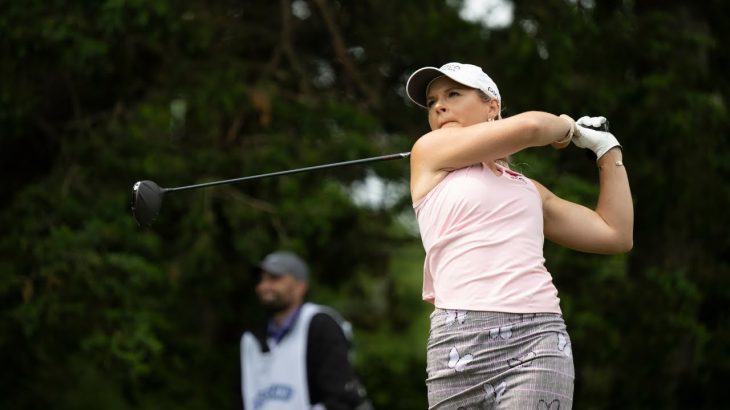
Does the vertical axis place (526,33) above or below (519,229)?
above

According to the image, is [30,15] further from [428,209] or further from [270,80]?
[428,209]

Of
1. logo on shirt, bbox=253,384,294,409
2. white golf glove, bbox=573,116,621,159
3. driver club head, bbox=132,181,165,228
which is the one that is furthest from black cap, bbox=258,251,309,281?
white golf glove, bbox=573,116,621,159

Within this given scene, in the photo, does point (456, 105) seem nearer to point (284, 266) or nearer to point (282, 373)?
point (282, 373)

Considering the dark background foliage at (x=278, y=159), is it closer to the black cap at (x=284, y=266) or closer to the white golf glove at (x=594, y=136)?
the black cap at (x=284, y=266)

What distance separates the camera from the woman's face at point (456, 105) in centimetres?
333

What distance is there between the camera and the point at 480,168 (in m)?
3.23

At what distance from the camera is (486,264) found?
3.13 meters

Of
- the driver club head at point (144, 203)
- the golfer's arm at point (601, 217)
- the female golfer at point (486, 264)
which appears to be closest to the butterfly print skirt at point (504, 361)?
the female golfer at point (486, 264)

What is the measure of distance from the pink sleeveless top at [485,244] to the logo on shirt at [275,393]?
2531 millimetres

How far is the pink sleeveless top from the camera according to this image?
3123 millimetres

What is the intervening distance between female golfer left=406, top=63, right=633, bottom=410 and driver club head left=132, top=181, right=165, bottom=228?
1.03m

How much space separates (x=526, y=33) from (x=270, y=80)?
1882mm

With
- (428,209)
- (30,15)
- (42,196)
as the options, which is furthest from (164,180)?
(428,209)

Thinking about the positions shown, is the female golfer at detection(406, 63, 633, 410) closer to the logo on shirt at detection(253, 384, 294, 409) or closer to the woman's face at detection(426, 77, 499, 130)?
the woman's face at detection(426, 77, 499, 130)
